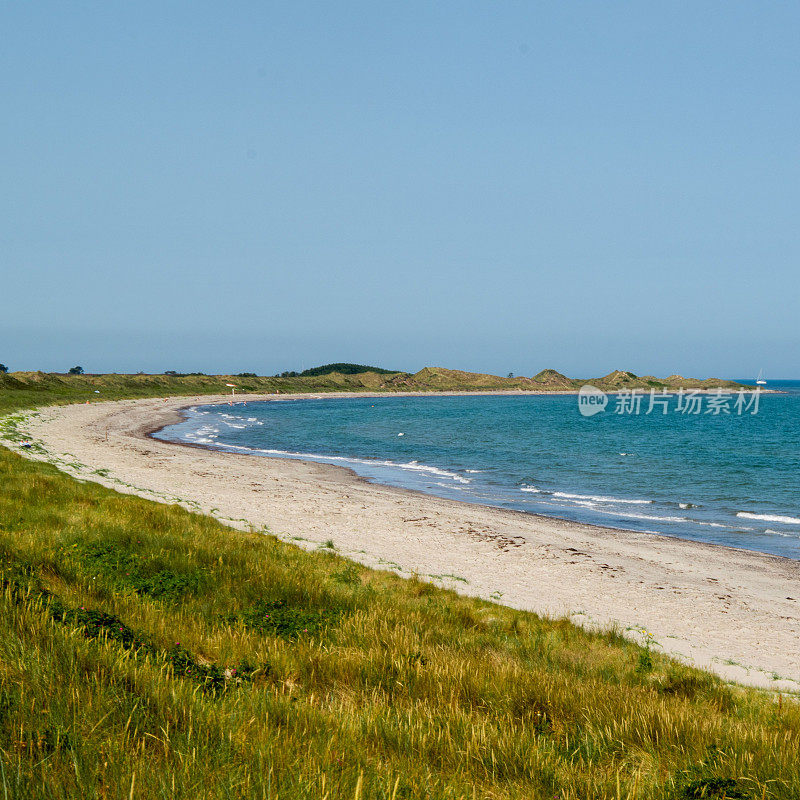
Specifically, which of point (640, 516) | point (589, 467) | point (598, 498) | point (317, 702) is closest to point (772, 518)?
point (640, 516)

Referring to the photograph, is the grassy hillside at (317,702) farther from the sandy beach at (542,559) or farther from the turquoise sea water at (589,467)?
the turquoise sea water at (589,467)

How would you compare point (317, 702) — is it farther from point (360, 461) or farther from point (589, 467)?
point (589, 467)

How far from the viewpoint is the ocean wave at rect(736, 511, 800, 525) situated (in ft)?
81.1

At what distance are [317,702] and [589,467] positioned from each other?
128 feet

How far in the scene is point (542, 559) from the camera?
17.6 m

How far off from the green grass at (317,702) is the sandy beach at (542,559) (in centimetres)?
358

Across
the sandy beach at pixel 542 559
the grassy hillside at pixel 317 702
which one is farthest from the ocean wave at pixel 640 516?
the grassy hillside at pixel 317 702

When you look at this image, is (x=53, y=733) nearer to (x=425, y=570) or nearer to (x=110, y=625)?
(x=110, y=625)

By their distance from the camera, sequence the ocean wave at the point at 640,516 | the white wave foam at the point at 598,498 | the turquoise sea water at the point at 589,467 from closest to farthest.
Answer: the ocean wave at the point at 640,516 → the turquoise sea water at the point at 589,467 → the white wave foam at the point at 598,498

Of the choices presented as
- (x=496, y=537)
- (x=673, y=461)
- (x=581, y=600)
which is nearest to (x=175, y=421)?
(x=673, y=461)

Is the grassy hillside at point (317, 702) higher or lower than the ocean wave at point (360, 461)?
higher

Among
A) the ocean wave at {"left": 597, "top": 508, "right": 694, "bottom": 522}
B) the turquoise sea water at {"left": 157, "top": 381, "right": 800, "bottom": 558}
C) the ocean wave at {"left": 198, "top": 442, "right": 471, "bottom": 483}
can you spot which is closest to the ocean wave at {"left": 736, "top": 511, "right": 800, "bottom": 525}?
the turquoise sea water at {"left": 157, "top": 381, "right": 800, "bottom": 558}

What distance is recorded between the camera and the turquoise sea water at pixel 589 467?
84.2 ft

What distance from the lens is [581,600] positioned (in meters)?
13.9
